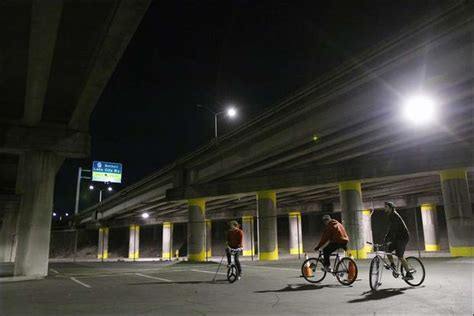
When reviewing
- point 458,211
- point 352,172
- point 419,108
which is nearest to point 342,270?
point 419,108

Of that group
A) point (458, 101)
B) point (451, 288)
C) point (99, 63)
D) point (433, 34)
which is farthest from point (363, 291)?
point (458, 101)

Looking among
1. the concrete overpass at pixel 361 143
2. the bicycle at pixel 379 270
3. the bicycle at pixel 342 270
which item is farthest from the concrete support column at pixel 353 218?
the bicycle at pixel 379 270

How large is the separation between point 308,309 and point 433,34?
40.4ft

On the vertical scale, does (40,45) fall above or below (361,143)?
below

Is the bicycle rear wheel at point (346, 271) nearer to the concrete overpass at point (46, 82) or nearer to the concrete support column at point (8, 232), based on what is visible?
the concrete overpass at point (46, 82)

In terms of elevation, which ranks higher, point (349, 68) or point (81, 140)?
point (349, 68)

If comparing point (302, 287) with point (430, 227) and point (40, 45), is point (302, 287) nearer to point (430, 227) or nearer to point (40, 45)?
point (40, 45)

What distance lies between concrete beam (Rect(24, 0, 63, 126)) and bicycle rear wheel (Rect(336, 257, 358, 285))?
356 inches

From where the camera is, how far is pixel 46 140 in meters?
17.3

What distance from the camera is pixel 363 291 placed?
9328mm

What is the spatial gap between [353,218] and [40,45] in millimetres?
21292

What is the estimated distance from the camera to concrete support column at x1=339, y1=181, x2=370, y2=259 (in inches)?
1009

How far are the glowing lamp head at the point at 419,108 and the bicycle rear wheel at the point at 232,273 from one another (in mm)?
10761

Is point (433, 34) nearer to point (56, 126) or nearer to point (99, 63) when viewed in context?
point (99, 63)
